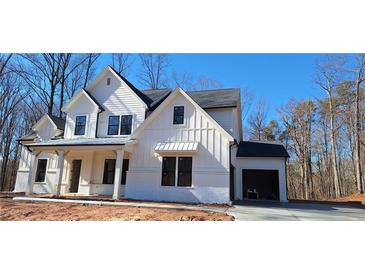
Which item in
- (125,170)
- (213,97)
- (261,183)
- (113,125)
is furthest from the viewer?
(261,183)

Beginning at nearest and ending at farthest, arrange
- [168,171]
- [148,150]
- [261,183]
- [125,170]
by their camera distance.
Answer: [168,171] < [148,150] < [125,170] < [261,183]

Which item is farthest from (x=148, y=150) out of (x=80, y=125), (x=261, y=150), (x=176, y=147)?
(x=261, y=150)

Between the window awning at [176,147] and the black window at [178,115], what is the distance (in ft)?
3.94

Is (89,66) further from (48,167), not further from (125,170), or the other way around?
(125,170)

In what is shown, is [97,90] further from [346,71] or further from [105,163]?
[346,71]

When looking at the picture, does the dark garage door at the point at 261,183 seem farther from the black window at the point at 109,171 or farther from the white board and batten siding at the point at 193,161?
the black window at the point at 109,171

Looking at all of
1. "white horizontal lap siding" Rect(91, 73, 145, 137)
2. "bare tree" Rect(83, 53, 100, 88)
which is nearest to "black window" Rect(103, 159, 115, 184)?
"white horizontal lap siding" Rect(91, 73, 145, 137)

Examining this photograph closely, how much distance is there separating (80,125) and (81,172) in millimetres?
2990

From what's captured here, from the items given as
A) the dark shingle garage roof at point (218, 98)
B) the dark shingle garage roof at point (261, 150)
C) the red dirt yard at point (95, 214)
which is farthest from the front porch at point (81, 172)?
the dark shingle garage roof at point (261, 150)

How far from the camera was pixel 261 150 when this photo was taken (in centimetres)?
1571

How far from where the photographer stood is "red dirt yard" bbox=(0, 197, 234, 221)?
7609mm

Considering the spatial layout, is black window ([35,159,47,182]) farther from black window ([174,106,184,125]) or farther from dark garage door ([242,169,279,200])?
dark garage door ([242,169,279,200])

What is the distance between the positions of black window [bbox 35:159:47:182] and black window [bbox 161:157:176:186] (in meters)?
9.28
